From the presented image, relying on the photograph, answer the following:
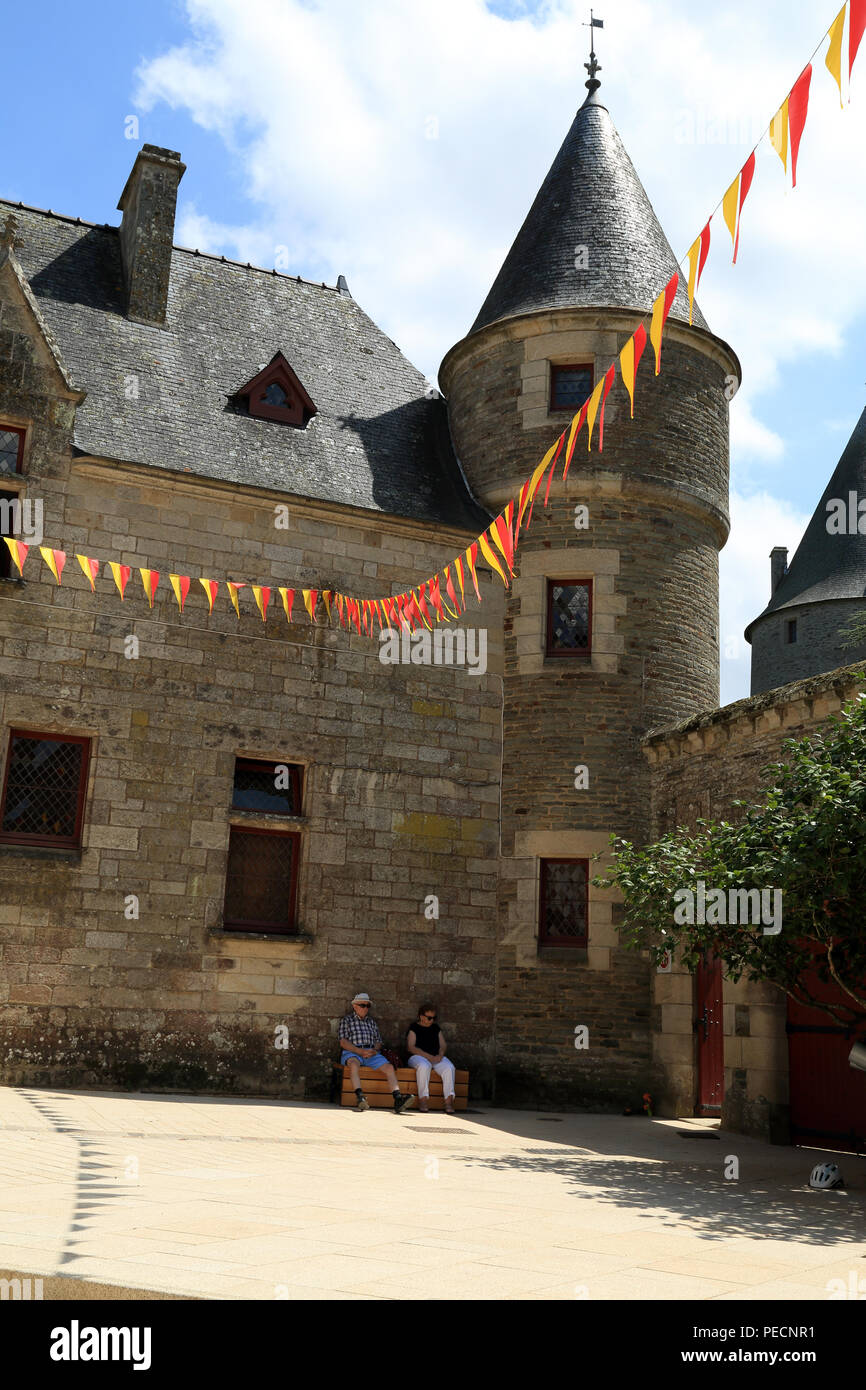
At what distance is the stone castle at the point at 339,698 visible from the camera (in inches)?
443

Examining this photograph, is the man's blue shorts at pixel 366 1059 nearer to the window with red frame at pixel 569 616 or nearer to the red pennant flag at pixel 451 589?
the red pennant flag at pixel 451 589

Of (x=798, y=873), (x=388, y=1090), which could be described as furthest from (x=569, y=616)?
(x=798, y=873)

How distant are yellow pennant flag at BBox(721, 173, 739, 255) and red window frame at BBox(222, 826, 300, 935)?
7427 millimetres

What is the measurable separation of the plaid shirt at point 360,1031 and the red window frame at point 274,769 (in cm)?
207

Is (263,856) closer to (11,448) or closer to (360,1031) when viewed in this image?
(360,1031)

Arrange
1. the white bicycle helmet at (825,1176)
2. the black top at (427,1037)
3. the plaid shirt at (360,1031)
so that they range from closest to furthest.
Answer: the white bicycle helmet at (825,1176) → the plaid shirt at (360,1031) → the black top at (427,1037)

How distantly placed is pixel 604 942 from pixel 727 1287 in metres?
8.27

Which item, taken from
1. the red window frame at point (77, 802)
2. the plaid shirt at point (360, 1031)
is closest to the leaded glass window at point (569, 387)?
the red window frame at point (77, 802)

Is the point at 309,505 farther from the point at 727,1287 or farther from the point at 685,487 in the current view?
the point at 727,1287

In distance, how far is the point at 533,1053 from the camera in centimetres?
1241

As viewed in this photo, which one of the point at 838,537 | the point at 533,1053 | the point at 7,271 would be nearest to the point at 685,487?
the point at 533,1053

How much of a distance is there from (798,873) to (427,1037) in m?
5.27

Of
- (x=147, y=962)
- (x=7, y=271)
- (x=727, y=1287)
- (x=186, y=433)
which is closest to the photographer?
(x=727, y=1287)

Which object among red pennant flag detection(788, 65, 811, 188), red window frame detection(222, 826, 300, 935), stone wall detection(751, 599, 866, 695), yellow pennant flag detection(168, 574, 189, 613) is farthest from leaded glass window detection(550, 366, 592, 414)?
stone wall detection(751, 599, 866, 695)
